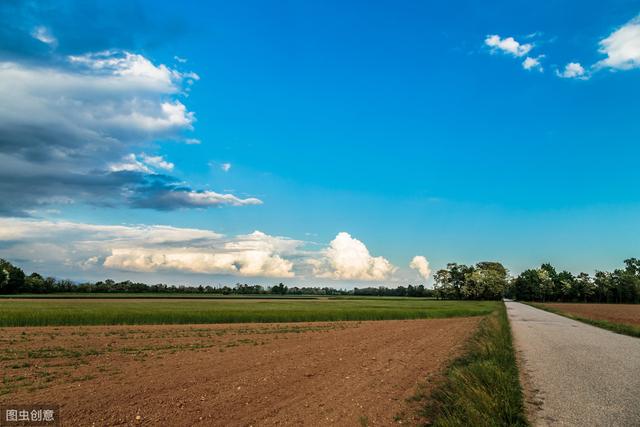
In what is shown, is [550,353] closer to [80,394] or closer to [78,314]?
[80,394]

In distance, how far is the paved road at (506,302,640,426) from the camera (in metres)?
9.56

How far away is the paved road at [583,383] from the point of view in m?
9.56

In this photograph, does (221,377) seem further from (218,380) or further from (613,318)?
(613,318)

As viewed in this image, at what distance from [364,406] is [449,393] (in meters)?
2.24

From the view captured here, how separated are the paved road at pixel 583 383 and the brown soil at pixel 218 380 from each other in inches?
131

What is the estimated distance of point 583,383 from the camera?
13.1 m

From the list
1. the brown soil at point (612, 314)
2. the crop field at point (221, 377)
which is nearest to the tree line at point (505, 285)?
the brown soil at point (612, 314)

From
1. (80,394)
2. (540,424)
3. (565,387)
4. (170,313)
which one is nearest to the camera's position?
(540,424)

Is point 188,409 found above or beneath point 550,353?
above

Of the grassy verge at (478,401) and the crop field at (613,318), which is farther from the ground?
the grassy verge at (478,401)

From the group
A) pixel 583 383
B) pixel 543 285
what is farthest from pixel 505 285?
pixel 583 383

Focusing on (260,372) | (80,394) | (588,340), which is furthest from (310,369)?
(588,340)

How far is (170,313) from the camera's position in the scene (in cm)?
4150

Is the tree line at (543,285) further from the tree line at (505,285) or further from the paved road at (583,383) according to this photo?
the paved road at (583,383)
